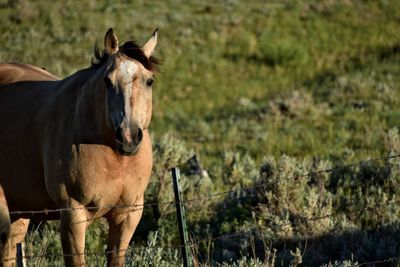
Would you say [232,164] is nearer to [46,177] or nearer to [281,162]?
[281,162]

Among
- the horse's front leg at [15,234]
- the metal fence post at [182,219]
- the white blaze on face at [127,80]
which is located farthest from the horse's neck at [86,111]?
the horse's front leg at [15,234]

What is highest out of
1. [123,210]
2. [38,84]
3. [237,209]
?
[38,84]

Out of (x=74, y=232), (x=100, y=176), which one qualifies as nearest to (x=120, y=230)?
(x=74, y=232)

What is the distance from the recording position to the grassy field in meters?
7.90

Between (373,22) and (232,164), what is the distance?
14.5 metres

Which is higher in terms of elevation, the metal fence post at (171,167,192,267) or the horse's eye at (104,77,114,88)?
the horse's eye at (104,77,114,88)

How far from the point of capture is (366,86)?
1758 centimetres

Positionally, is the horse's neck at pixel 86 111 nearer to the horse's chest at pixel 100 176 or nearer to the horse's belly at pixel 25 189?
the horse's chest at pixel 100 176

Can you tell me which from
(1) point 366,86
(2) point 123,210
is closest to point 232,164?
(2) point 123,210

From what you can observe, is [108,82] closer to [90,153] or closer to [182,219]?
[90,153]

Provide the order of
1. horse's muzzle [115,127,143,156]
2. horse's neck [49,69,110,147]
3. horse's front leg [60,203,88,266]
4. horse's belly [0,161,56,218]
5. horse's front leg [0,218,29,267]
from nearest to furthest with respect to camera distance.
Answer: horse's muzzle [115,127,143,156] → horse's front leg [60,203,88,266] → horse's neck [49,69,110,147] → horse's belly [0,161,56,218] → horse's front leg [0,218,29,267]

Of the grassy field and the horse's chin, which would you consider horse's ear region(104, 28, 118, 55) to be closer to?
the horse's chin

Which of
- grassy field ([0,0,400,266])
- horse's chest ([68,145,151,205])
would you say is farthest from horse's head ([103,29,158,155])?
grassy field ([0,0,400,266])

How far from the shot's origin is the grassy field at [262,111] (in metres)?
7.90
